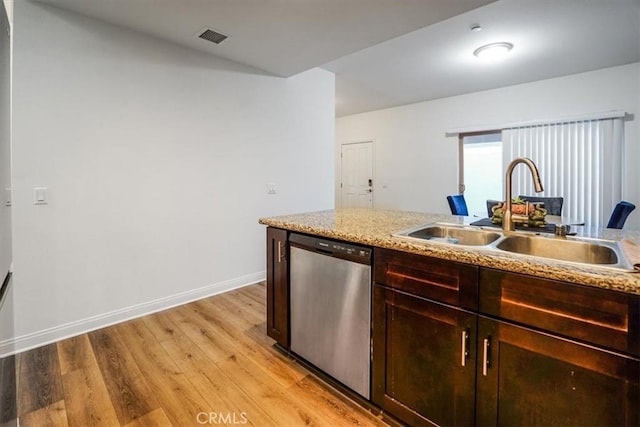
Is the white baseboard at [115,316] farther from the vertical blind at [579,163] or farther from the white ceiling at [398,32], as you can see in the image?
the vertical blind at [579,163]

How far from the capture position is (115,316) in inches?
101

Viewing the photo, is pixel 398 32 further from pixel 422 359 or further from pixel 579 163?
pixel 579 163

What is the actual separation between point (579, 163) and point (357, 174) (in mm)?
3901

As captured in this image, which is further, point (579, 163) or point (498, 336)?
point (579, 163)

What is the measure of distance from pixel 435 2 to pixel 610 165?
3.75 m

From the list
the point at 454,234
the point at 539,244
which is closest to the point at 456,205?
the point at 454,234

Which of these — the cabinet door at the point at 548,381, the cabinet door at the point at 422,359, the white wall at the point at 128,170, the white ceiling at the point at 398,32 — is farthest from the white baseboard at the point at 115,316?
Result: the cabinet door at the point at 548,381

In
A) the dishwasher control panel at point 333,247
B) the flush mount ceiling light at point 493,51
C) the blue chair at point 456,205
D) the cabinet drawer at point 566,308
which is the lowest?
the cabinet drawer at point 566,308

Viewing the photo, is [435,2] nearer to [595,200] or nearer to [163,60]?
[163,60]

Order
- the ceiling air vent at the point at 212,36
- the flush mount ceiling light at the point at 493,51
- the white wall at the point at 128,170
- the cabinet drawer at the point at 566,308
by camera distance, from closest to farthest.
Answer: the cabinet drawer at the point at 566,308, the white wall at the point at 128,170, the ceiling air vent at the point at 212,36, the flush mount ceiling light at the point at 493,51

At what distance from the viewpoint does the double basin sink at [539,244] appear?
4.25 ft

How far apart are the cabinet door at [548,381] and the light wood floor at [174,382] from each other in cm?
65

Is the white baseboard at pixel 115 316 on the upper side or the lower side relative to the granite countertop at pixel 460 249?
lower

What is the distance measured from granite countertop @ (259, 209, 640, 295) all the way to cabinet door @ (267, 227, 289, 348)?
112mm
